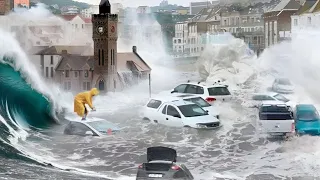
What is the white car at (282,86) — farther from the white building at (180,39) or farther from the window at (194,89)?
the white building at (180,39)

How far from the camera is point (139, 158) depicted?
9125 millimetres

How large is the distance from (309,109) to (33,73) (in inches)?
182

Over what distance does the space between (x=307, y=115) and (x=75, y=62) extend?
13.5 ft

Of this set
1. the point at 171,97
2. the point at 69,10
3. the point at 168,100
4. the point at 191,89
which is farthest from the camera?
the point at 69,10

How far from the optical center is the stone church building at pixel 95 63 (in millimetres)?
11742

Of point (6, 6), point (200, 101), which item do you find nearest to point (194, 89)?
point (200, 101)

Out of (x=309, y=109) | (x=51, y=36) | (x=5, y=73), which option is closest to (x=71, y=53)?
(x=51, y=36)

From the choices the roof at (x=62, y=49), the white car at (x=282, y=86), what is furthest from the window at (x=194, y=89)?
the roof at (x=62, y=49)

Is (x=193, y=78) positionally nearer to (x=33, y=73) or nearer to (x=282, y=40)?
(x=282, y=40)

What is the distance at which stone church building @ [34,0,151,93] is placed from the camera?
11742 mm

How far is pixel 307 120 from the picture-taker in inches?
405

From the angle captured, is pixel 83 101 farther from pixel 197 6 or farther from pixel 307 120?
pixel 307 120

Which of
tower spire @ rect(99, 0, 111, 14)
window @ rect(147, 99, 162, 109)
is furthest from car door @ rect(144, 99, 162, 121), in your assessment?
tower spire @ rect(99, 0, 111, 14)

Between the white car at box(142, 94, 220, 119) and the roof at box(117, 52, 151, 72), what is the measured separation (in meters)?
0.90
